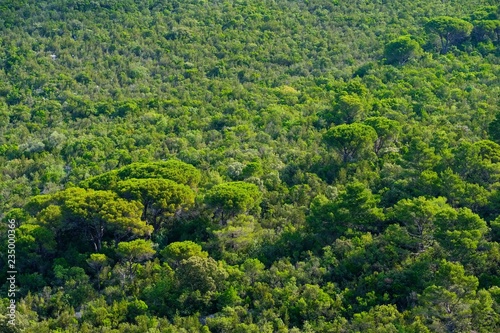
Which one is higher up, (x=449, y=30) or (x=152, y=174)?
(x=449, y=30)

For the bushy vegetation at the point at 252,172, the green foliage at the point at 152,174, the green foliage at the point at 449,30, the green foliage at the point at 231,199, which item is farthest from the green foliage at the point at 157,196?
the green foliage at the point at 449,30

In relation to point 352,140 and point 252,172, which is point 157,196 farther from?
point 352,140

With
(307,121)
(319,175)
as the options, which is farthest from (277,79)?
(319,175)

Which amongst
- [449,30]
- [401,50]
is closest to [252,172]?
[401,50]

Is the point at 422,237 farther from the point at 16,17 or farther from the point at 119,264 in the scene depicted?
the point at 16,17

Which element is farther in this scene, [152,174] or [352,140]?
[352,140]

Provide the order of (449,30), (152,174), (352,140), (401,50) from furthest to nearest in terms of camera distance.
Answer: (449,30) → (401,50) → (352,140) → (152,174)

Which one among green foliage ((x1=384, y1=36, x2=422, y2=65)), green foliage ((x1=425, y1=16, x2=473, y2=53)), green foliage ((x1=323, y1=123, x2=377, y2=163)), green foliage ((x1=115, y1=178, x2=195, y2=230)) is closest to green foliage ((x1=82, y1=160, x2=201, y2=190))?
green foliage ((x1=115, y1=178, x2=195, y2=230))

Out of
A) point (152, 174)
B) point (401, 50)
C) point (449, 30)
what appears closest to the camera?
point (152, 174)
